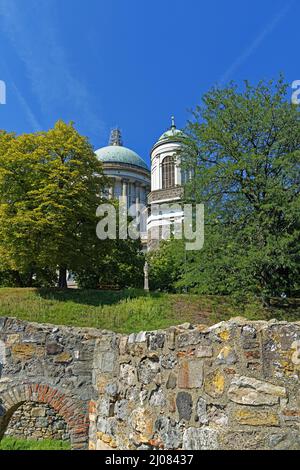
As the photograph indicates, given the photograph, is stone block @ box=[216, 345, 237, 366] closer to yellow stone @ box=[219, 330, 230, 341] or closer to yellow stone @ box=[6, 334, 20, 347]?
yellow stone @ box=[219, 330, 230, 341]

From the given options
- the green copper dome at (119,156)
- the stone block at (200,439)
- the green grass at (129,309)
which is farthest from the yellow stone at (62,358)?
the green copper dome at (119,156)

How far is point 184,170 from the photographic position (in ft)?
66.9

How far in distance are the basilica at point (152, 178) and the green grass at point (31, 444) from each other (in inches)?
508

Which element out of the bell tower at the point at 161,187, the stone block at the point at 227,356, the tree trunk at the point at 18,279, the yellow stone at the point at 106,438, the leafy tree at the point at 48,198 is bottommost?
the yellow stone at the point at 106,438

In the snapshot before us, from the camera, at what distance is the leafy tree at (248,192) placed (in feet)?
55.1

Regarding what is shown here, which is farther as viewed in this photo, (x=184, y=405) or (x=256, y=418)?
(x=184, y=405)

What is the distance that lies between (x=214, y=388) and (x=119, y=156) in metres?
58.4

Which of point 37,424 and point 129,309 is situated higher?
point 129,309

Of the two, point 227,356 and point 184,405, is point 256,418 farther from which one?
point 184,405

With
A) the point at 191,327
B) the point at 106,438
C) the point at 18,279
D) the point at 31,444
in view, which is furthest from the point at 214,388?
the point at 18,279

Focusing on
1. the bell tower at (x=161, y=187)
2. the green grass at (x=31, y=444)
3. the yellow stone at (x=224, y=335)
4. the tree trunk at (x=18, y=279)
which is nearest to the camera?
the yellow stone at (x=224, y=335)

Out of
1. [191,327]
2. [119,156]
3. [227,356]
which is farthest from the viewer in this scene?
[119,156]

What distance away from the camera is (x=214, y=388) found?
3.43 m

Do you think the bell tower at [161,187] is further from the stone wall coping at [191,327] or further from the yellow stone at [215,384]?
the yellow stone at [215,384]
